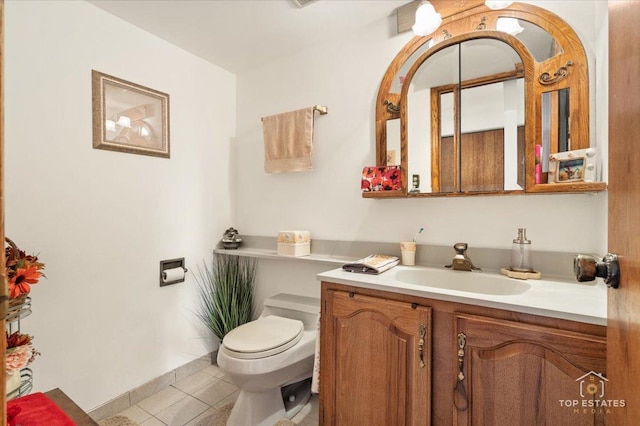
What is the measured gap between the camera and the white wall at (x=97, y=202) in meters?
1.45

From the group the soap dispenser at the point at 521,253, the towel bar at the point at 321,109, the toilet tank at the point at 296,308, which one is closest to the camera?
the soap dispenser at the point at 521,253

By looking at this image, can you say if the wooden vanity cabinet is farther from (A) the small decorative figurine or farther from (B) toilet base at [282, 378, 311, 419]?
(A) the small decorative figurine

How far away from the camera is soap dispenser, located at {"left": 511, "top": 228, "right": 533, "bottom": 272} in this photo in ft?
4.56

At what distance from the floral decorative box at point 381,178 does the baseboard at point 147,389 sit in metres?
1.68

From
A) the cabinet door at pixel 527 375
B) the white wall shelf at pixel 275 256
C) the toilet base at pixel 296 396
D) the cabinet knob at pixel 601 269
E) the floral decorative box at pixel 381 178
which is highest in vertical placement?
the floral decorative box at pixel 381 178

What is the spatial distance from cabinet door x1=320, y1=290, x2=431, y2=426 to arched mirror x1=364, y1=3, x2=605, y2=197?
0.69 meters

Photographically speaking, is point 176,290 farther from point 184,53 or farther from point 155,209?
point 184,53

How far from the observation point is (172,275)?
199 cm

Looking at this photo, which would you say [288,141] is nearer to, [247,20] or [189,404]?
[247,20]

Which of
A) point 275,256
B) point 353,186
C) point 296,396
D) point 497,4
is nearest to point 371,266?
point 353,186

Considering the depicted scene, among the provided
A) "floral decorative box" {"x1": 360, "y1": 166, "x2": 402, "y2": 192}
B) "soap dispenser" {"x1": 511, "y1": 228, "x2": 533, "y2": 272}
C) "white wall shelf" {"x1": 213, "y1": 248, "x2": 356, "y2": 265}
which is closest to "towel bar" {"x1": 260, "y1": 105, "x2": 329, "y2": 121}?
"floral decorative box" {"x1": 360, "y1": 166, "x2": 402, "y2": 192}

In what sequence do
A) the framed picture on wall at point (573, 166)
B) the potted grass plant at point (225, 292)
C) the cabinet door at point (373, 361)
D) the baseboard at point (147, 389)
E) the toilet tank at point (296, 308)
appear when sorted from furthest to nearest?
the potted grass plant at point (225, 292) → the toilet tank at point (296, 308) → the baseboard at point (147, 389) → the framed picture on wall at point (573, 166) → the cabinet door at point (373, 361)

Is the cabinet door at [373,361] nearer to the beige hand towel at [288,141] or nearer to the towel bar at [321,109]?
the beige hand towel at [288,141]

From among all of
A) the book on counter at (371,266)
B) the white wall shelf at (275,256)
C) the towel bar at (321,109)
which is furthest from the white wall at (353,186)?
the book on counter at (371,266)
